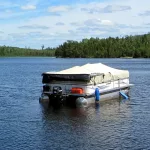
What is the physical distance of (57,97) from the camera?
135 ft

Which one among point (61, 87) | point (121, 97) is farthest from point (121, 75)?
point (61, 87)

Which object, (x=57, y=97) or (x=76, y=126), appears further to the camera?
(x=57, y=97)

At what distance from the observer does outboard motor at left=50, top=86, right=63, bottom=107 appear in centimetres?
4106

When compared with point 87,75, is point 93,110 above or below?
below

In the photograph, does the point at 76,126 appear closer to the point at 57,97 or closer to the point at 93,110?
the point at 93,110

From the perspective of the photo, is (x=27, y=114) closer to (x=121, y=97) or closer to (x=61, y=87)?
(x=61, y=87)

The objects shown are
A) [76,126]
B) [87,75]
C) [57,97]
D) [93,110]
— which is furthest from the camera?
[57,97]

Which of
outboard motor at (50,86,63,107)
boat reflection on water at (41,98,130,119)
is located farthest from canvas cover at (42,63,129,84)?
boat reflection on water at (41,98,130,119)

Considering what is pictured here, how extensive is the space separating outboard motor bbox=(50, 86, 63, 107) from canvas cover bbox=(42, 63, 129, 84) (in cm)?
131

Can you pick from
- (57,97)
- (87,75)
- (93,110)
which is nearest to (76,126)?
(93,110)

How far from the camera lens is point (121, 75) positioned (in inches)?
1907

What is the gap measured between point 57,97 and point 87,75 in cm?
385

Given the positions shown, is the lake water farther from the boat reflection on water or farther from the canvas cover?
the canvas cover

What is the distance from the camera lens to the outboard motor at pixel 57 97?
41062 millimetres
